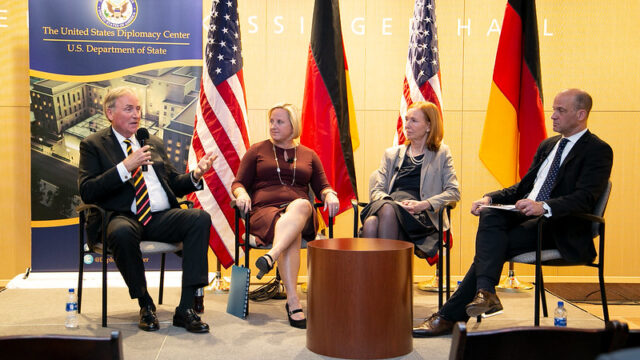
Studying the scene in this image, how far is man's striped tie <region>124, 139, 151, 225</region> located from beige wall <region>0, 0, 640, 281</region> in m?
1.70

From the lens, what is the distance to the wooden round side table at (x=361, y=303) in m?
2.64

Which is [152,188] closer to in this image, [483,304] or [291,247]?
[291,247]

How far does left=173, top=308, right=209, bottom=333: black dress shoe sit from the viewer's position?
3.11 metres

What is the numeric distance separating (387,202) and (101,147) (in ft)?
5.60

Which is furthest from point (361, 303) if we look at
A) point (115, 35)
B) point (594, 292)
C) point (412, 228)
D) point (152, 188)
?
point (115, 35)

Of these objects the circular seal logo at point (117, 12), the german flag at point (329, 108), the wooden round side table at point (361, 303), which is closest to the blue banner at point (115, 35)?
the circular seal logo at point (117, 12)

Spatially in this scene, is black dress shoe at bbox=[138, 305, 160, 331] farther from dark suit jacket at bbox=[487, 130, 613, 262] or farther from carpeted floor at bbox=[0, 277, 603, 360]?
dark suit jacket at bbox=[487, 130, 613, 262]

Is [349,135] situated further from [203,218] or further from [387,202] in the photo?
[203,218]

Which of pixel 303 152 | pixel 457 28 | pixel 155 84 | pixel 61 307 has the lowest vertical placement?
pixel 61 307

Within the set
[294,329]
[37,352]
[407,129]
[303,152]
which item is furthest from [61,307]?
[37,352]

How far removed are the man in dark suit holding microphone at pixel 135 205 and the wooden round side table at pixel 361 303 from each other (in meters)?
0.80

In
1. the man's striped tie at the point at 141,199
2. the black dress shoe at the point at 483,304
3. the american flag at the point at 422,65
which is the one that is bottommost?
the black dress shoe at the point at 483,304

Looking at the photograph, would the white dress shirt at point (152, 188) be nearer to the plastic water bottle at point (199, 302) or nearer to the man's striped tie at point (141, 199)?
the man's striped tie at point (141, 199)

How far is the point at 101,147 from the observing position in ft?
10.9
